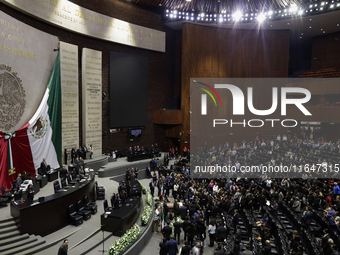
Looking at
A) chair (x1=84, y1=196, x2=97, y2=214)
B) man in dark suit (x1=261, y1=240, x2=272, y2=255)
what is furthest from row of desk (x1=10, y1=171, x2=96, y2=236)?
man in dark suit (x1=261, y1=240, x2=272, y2=255)

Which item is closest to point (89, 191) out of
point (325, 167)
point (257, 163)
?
point (257, 163)

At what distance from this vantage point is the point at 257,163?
20.0 meters

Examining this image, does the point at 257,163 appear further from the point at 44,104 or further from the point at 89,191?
the point at 44,104

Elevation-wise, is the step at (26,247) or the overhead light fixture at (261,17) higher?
the overhead light fixture at (261,17)

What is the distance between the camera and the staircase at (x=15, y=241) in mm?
8592

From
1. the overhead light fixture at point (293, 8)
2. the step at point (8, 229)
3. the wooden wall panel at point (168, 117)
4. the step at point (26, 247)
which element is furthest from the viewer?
the wooden wall panel at point (168, 117)

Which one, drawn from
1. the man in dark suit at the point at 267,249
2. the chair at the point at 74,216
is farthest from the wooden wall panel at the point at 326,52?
the chair at the point at 74,216

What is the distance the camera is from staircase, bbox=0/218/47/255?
859cm

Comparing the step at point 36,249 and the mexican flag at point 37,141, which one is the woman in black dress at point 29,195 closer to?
the step at point 36,249

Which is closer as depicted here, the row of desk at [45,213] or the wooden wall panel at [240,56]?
the row of desk at [45,213]

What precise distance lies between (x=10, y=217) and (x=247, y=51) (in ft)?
85.9

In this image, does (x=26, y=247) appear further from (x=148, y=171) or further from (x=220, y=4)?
(x=220, y=4)

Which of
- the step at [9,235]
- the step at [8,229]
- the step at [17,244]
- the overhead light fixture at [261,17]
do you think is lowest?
the step at [17,244]

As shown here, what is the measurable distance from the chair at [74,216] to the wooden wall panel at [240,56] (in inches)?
688
